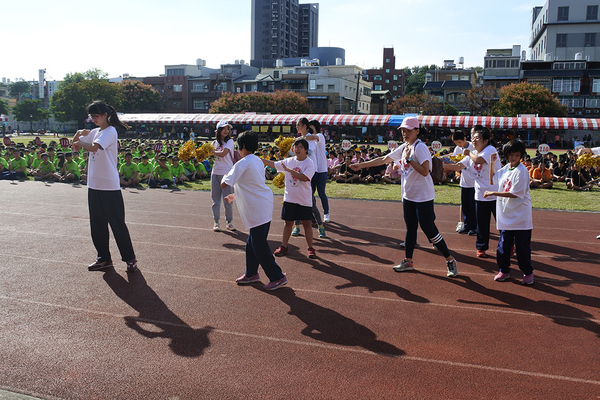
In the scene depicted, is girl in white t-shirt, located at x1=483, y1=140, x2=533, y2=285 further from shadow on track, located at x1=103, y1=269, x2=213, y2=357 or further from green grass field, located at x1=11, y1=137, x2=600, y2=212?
green grass field, located at x1=11, y1=137, x2=600, y2=212

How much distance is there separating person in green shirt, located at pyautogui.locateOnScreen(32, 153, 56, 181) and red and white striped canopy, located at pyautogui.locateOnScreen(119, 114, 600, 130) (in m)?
33.2

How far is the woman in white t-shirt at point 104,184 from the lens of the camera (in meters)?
6.11

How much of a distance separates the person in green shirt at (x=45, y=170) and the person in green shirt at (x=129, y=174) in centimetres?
335

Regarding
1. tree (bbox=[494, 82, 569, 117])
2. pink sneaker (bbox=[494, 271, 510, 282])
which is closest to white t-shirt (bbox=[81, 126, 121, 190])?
pink sneaker (bbox=[494, 271, 510, 282])

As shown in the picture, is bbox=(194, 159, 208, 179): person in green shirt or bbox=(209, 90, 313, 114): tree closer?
bbox=(194, 159, 208, 179): person in green shirt

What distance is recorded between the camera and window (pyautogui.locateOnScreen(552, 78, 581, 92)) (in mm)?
63781

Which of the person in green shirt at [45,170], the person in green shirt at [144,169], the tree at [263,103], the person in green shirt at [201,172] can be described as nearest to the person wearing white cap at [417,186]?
the person in green shirt at [144,169]

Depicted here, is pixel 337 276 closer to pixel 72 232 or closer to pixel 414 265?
pixel 414 265

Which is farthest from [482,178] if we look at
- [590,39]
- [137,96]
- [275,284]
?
[590,39]

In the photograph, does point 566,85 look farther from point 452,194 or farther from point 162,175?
point 162,175

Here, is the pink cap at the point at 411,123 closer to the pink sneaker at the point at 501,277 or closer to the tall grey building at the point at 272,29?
the pink sneaker at the point at 501,277

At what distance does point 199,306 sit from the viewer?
17.0 ft

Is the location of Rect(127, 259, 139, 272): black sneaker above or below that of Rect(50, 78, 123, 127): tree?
below

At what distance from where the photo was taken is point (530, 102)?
55.1 metres
